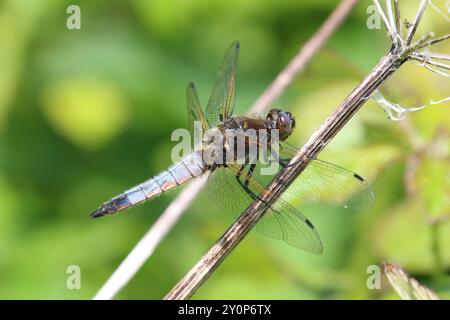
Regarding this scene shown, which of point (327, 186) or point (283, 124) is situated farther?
point (283, 124)

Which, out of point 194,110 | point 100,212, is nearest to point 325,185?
point 194,110

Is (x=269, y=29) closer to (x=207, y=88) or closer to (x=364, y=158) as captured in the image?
(x=207, y=88)

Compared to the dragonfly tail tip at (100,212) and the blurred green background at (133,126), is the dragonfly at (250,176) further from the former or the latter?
the blurred green background at (133,126)

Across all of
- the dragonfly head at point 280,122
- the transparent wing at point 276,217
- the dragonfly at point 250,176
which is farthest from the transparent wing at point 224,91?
the transparent wing at point 276,217

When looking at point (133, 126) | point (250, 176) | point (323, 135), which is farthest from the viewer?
point (133, 126)

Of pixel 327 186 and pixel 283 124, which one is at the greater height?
pixel 283 124

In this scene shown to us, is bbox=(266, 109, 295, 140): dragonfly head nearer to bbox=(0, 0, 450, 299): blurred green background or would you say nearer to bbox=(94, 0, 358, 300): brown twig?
bbox=(94, 0, 358, 300): brown twig

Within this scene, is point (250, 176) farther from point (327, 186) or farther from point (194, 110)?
point (194, 110)
